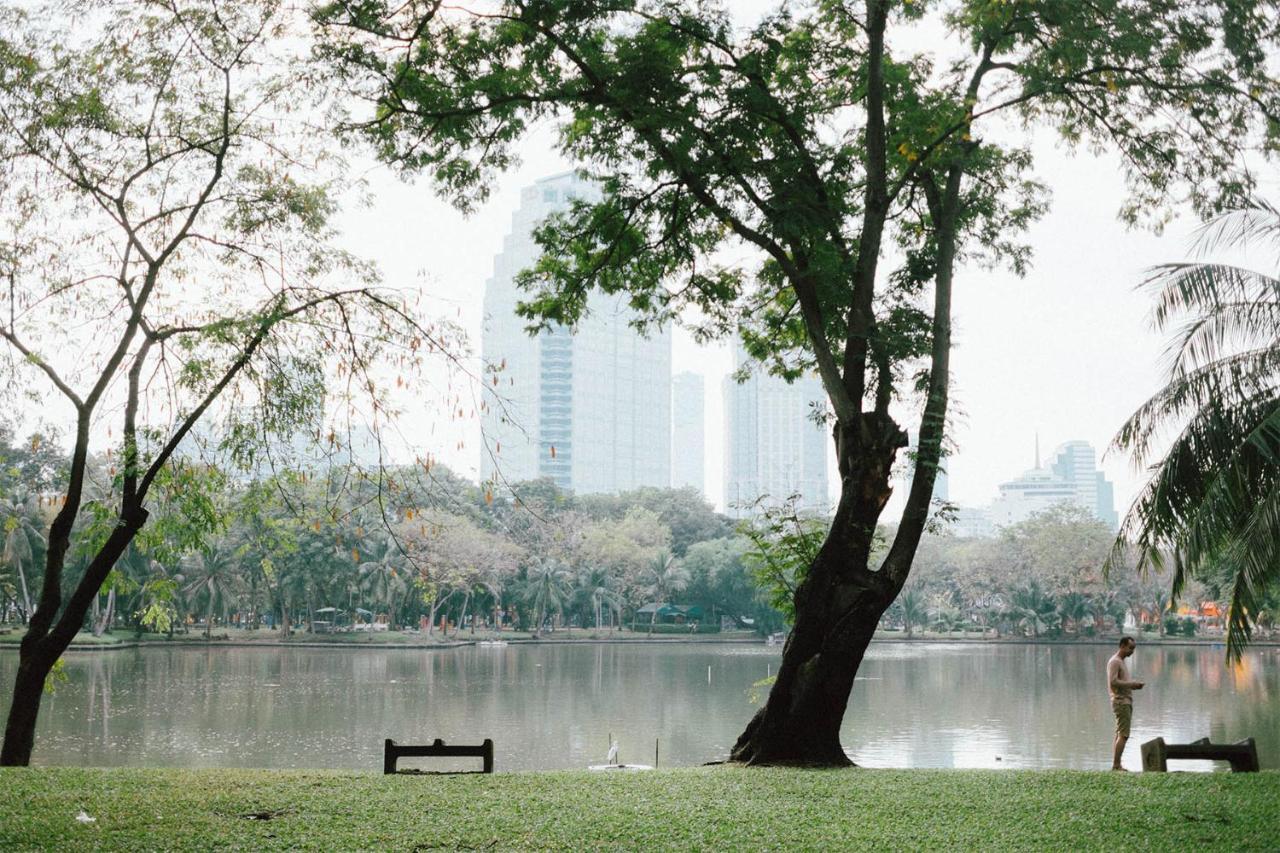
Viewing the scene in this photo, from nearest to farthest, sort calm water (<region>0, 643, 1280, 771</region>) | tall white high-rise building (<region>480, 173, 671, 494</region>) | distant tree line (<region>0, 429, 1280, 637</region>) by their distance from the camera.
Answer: calm water (<region>0, 643, 1280, 771</region>) → distant tree line (<region>0, 429, 1280, 637</region>) → tall white high-rise building (<region>480, 173, 671, 494</region>)

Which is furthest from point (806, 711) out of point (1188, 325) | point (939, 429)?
point (1188, 325)

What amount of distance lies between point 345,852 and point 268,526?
466cm

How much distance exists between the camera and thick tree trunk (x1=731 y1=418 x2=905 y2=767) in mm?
9094

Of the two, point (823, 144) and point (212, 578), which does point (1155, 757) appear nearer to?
point (823, 144)

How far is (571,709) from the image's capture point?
83.8 ft

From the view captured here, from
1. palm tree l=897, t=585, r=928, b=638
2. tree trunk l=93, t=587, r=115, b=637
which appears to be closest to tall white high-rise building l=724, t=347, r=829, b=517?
palm tree l=897, t=585, r=928, b=638

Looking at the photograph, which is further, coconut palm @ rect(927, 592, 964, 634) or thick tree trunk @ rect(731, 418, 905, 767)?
coconut palm @ rect(927, 592, 964, 634)

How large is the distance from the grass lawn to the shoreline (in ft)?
128

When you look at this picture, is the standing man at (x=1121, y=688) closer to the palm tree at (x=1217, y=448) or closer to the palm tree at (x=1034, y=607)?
the palm tree at (x=1217, y=448)

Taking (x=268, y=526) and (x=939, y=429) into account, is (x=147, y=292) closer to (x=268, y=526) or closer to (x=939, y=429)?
(x=268, y=526)

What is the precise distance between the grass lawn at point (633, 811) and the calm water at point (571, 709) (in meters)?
6.36

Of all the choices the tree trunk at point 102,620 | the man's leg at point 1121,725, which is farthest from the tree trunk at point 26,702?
the tree trunk at point 102,620

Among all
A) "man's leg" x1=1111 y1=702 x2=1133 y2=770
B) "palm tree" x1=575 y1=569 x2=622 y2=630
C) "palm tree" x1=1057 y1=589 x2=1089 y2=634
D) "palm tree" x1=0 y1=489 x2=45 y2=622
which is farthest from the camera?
"palm tree" x1=575 y1=569 x2=622 y2=630

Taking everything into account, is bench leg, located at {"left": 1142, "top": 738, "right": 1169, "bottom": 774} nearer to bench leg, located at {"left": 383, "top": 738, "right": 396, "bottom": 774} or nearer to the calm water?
the calm water
